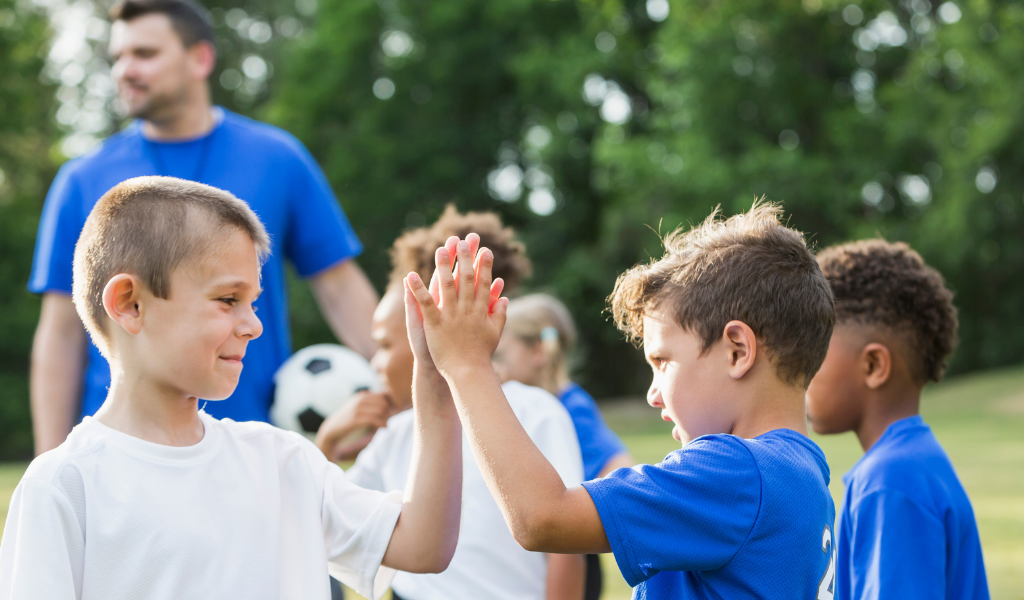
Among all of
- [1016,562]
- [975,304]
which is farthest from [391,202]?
[1016,562]

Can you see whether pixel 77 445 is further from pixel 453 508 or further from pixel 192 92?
pixel 192 92

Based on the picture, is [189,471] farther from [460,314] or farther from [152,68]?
[152,68]

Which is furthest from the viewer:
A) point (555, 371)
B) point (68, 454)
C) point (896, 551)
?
point (555, 371)

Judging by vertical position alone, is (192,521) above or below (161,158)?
below

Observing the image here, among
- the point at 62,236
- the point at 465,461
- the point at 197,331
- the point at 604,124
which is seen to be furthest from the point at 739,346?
the point at 604,124

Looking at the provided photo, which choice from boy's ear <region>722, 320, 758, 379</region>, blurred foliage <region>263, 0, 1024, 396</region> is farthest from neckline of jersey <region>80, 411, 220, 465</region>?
blurred foliage <region>263, 0, 1024, 396</region>

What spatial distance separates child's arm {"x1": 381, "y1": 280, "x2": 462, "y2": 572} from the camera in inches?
80.9

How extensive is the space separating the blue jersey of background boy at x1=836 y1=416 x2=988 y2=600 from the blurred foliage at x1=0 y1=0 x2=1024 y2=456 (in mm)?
22992

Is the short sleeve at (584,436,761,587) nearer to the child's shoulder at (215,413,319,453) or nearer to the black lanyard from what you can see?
the child's shoulder at (215,413,319,453)

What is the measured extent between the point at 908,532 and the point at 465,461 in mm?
1318

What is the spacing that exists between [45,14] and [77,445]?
33228 millimetres

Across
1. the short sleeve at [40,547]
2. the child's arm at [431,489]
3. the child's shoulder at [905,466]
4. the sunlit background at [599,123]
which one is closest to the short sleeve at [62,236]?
the short sleeve at [40,547]

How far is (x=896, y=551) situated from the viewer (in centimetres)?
240

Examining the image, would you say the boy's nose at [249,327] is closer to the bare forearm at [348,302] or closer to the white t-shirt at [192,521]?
the white t-shirt at [192,521]
